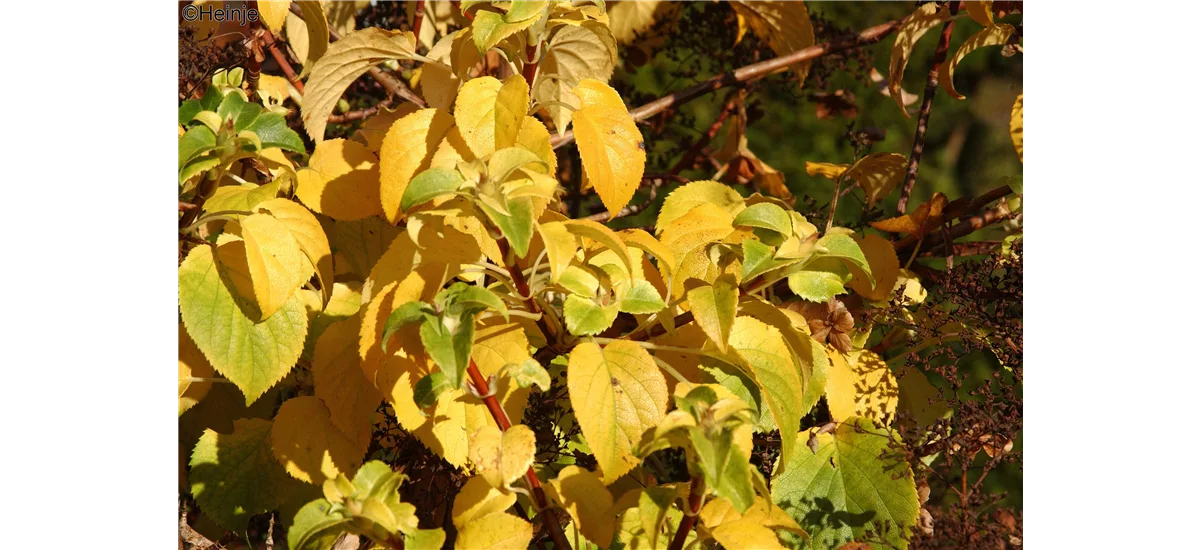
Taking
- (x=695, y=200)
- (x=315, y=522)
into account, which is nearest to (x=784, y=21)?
(x=695, y=200)

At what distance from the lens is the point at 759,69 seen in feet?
4.55

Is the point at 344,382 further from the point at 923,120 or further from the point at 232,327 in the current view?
the point at 923,120

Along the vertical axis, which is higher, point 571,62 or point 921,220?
point 571,62

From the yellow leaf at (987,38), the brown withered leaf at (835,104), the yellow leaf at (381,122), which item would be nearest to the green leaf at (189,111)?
the yellow leaf at (381,122)

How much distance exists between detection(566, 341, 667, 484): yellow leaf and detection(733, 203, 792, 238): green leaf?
0.46ft

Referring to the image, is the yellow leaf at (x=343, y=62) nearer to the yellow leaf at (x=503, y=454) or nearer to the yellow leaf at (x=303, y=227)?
the yellow leaf at (x=303, y=227)

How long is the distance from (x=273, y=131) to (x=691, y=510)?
498 mm

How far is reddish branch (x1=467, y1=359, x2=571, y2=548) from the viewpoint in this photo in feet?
2.57

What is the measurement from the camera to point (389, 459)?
105 cm
